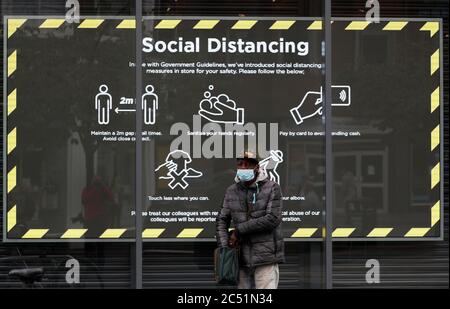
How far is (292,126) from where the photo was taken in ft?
61.3

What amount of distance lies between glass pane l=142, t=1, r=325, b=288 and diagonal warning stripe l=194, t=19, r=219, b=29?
0.01 meters

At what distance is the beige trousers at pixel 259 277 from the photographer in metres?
16.9

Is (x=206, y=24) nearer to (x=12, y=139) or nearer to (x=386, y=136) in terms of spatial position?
(x=386, y=136)

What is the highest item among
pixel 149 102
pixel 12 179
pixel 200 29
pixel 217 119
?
pixel 200 29

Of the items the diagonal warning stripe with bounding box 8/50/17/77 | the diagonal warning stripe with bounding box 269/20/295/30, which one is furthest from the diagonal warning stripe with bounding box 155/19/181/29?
the diagonal warning stripe with bounding box 8/50/17/77

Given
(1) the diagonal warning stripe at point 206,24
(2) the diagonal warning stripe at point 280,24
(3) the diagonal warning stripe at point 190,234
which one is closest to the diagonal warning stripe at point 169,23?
(1) the diagonal warning stripe at point 206,24

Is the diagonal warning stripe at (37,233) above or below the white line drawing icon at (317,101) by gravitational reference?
below

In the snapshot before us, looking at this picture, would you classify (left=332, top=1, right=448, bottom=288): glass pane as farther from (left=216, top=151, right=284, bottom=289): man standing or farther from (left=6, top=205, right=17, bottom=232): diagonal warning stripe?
(left=6, top=205, right=17, bottom=232): diagonal warning stripe

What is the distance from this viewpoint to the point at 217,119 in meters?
Result: 18.6

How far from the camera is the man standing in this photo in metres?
16.8

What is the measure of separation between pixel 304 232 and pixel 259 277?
6.11 feet

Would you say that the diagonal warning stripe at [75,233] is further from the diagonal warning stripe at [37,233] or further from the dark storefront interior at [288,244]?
the diagonal warning stripe at [37,233]

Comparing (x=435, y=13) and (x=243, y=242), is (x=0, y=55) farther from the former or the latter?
(x=435, y=13)

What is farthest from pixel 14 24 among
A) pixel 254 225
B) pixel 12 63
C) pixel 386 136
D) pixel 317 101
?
pixel 386 136
